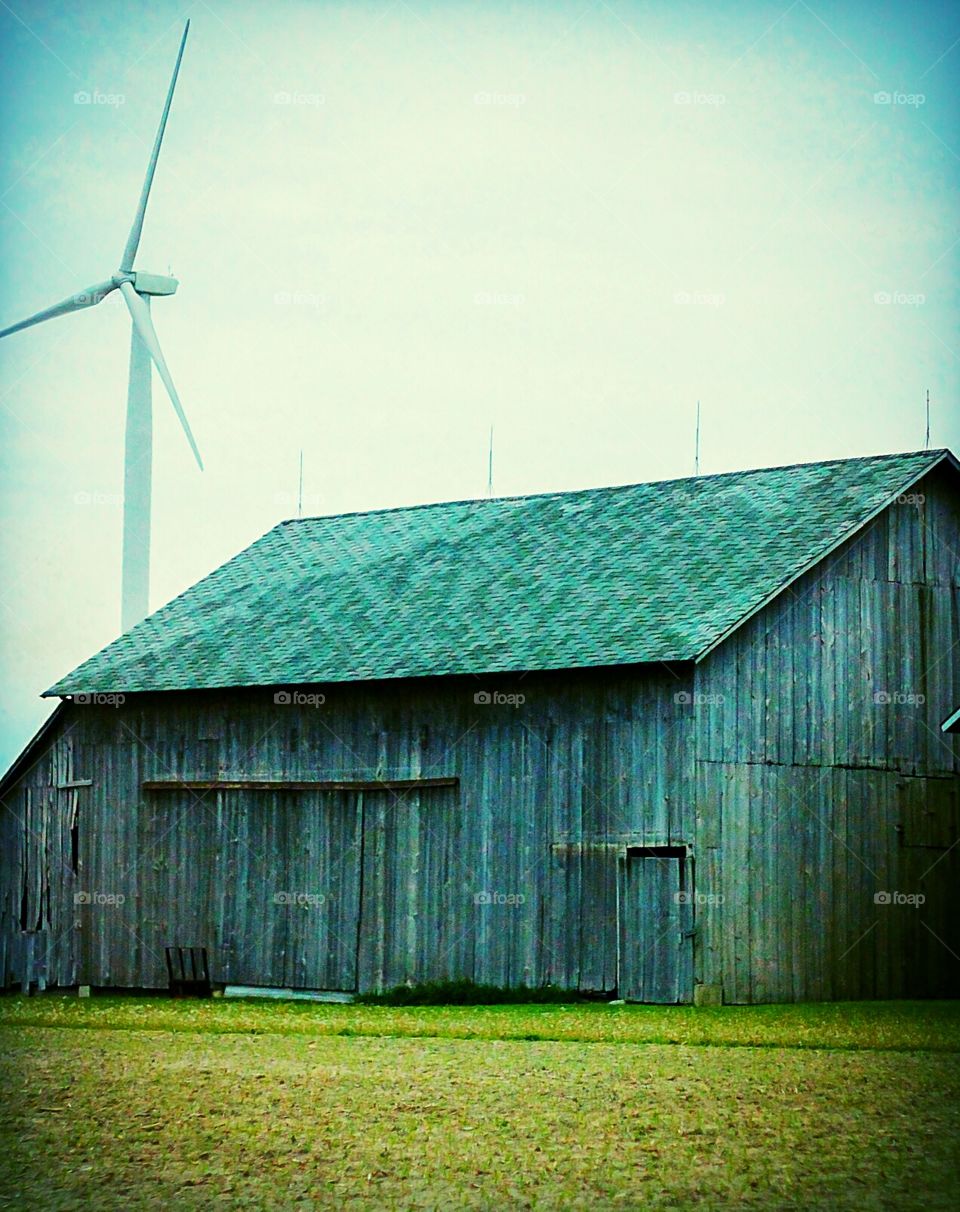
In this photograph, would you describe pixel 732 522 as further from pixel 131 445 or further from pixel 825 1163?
pixel 825 1163

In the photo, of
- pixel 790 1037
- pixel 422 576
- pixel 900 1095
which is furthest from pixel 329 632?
pixel 900 1095

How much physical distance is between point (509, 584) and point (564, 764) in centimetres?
416

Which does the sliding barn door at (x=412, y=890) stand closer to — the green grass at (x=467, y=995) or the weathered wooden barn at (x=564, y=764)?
the weathered wooden barn at (x=564, y=764)

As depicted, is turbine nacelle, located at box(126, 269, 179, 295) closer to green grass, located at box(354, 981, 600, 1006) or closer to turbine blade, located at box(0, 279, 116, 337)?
turbine blade, located at box(0, 279, 116, 337)

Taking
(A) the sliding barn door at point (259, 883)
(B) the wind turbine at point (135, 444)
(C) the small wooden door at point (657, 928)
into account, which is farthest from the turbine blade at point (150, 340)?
(C) the small wooden door at point (657, 928)

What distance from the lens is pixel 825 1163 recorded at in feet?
42.0

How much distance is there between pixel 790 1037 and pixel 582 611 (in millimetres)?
9180

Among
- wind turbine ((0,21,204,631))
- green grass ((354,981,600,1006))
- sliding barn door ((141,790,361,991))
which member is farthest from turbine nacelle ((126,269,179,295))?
green grass ((354,981,600,1006))

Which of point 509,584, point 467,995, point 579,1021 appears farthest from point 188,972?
point 579,1021

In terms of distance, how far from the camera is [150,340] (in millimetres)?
38531

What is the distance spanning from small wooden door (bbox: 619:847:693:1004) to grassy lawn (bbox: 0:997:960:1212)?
3.03 meters

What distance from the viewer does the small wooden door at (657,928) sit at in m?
26.3

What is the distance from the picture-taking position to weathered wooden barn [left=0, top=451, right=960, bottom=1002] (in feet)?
88.5

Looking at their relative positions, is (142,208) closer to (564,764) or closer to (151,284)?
(151,284)
